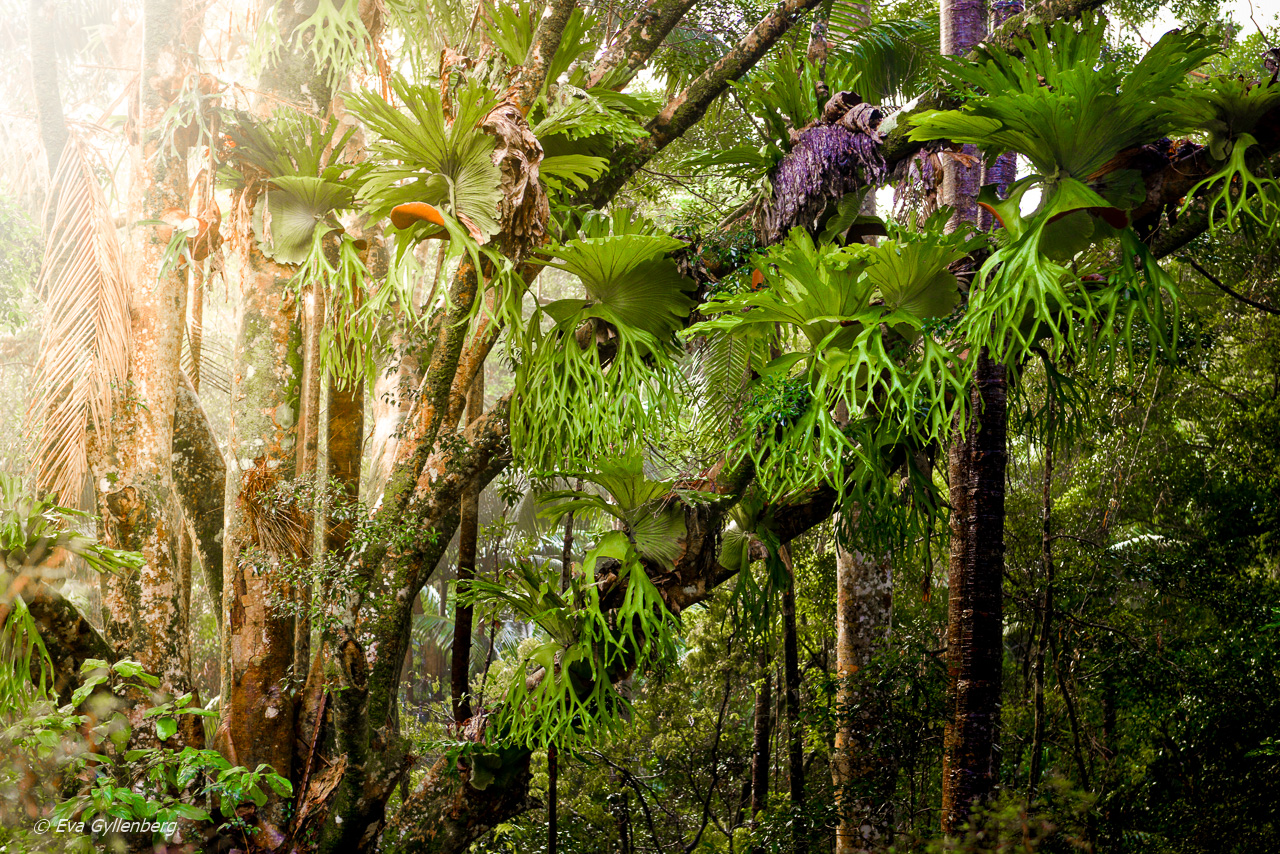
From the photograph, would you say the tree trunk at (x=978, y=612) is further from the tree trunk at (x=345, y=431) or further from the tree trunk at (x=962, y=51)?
the tree trunk at (x=345, y=431)

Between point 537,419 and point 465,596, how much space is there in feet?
3.15

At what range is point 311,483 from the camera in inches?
154

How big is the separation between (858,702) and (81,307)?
456 cm

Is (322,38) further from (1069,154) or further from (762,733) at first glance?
(762,733)

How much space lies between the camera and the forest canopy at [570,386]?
257 centimetres

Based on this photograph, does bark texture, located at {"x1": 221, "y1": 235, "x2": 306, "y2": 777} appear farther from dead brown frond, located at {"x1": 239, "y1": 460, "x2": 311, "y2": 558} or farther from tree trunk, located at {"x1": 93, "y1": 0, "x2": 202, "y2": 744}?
tree trunk, located at {"x1": 93, "y1": 0, "x2": 202, "y2": 744}

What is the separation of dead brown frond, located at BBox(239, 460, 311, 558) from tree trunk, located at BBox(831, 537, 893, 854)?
295 centimetres

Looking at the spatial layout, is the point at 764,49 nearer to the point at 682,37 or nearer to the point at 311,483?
the point at 682,37

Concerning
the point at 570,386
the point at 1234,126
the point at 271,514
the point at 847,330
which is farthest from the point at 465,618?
the point at 1234,126

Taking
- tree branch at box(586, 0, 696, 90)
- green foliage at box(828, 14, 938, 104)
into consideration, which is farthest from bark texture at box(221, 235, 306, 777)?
green foliage at box(828, 14, 938, 104)

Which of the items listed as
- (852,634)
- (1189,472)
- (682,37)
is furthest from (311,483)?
(1189,472)

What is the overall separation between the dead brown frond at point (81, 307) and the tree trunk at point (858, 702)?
3825 millimetres

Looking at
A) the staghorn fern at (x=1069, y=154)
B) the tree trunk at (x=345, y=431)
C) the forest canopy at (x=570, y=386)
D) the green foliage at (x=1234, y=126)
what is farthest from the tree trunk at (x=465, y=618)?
the green foliage at (x=1234, y=126)

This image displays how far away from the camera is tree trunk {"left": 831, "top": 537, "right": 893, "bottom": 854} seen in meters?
4.93
